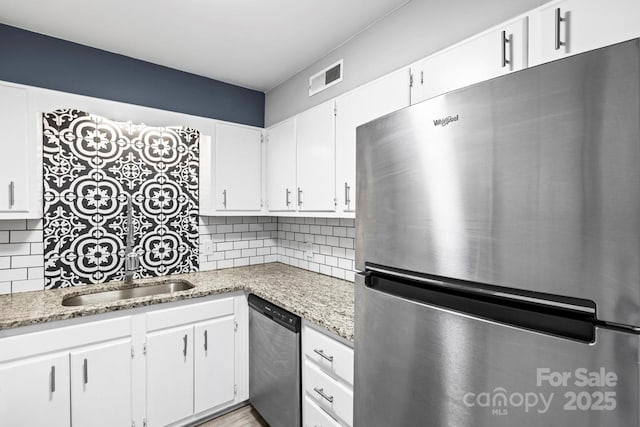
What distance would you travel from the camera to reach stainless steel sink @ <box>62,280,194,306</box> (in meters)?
2.14

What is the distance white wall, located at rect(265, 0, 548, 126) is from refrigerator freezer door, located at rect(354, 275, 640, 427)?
4.26ft

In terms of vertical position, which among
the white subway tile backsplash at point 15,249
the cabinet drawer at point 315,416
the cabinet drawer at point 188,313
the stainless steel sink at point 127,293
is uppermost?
the white subway tile backsplash at point 15,249

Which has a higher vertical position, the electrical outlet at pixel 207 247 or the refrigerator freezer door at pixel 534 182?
the refrigerator freezer door at pixel 534 182

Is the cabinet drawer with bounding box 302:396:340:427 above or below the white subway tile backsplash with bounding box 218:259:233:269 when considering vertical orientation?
below

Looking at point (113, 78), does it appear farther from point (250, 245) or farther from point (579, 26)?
point (579, 26)

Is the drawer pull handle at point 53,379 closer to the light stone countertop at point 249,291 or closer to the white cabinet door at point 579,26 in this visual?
the light stone countertop at point 249,291

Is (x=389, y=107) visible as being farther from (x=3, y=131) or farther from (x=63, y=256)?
(x=63, y=256)

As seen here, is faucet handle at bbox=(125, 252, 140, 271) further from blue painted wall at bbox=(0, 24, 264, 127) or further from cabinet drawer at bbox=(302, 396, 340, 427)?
cabinet drawer at bbox=(302, 396, 340, 427)

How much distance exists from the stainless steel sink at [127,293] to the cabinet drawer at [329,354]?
3.51ft

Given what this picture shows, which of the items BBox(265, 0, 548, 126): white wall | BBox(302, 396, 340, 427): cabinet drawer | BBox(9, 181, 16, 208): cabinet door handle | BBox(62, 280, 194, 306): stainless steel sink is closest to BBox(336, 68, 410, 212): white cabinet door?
BBox(265, 0, 548, 126): white wall

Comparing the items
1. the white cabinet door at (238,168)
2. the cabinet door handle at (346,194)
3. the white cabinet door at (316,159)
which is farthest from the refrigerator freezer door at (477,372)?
the white cabinet door at (238,168)

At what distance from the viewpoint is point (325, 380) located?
163 centimetres

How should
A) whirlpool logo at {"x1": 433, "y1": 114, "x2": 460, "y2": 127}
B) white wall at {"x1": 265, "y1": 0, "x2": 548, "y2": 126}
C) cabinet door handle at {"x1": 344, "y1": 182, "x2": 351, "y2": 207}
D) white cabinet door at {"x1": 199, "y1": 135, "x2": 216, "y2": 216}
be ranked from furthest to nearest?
1. white cabinet door at {"x1": 199, "y1": 135, "x2": 216, "y2": 216}
2. cabinet door handle at {"x1": 344, "y1": 182, "x2": 351, "y2": 207}
3. white wall at {"x1": 265, "y1": 0, "x2": 548, "y2": 126}
4. whirlpool logo at {"x1": 433, "y1": 114, "x2": 460, "y2": 127}

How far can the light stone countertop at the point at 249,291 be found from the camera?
63.9 inches
